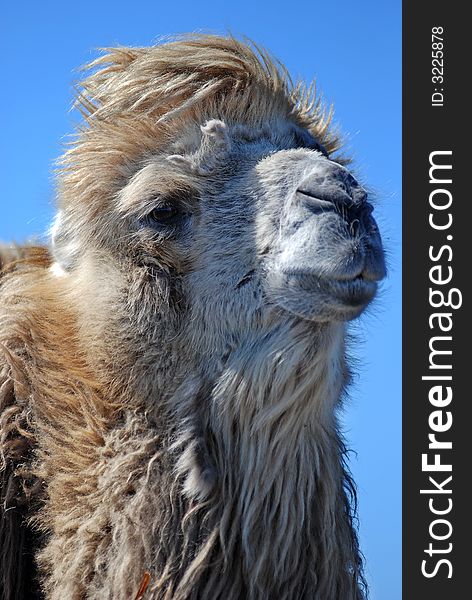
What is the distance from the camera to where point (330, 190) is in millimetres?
4699

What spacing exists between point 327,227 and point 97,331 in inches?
55.0

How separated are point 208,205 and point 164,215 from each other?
0.23m

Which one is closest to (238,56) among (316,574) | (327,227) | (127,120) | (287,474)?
(127,120)

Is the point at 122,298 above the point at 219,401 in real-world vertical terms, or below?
above

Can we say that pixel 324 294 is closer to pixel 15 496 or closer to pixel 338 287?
pixel 338 287

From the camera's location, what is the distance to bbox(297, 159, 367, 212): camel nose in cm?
469

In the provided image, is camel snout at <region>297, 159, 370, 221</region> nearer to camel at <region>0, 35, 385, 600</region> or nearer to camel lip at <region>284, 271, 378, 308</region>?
camel at <region>0, 35, 385, 600</region>

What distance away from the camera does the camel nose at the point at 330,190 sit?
4.69 meters

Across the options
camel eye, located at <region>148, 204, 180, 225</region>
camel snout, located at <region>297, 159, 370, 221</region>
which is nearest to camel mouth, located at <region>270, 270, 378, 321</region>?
camel snout, located at <region>297, 159, 370, 221</region>

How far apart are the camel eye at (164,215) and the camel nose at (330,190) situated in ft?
2.30

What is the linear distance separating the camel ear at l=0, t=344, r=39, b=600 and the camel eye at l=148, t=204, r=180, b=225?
3.47ft

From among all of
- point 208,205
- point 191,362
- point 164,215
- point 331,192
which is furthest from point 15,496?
point 331,192

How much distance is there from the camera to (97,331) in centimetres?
525

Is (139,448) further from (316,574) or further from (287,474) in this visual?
(316,574)
